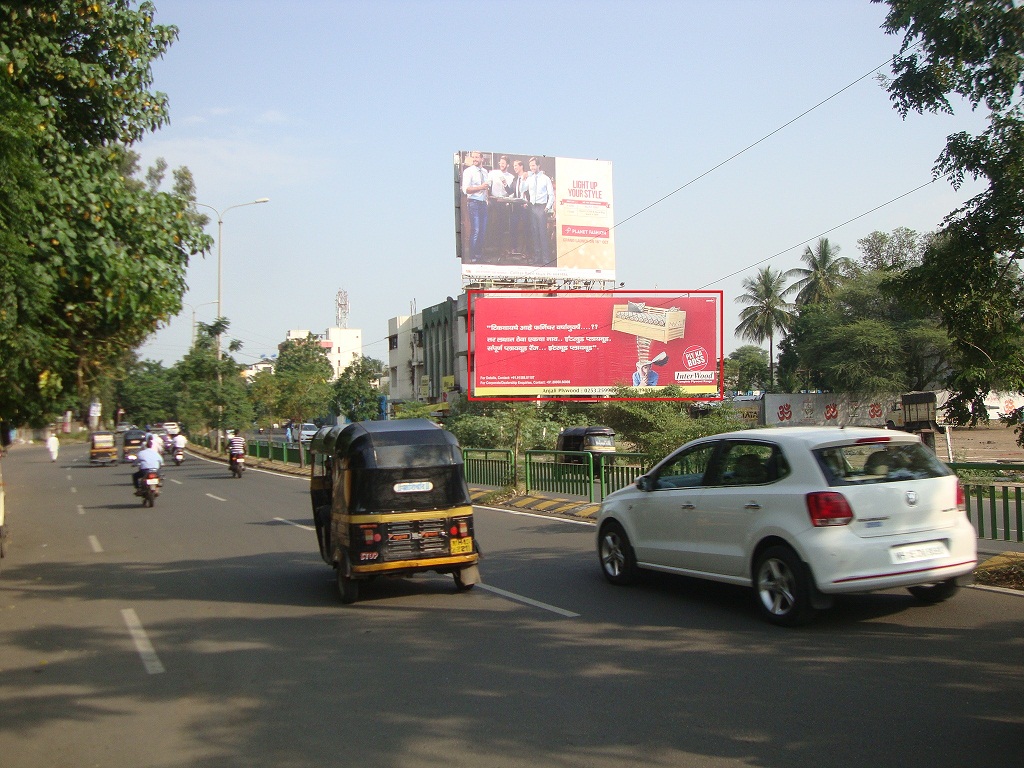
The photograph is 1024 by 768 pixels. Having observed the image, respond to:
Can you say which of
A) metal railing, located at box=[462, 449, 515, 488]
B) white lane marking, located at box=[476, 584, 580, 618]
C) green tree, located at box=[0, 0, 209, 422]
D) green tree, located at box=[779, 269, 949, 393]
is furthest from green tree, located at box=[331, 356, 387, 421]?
white lane marking, located at box=[476, 584, 580, 618]

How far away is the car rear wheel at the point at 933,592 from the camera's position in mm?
7844

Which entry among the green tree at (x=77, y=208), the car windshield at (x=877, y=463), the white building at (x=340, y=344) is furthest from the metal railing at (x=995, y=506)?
the white building at (x=340, y=344)

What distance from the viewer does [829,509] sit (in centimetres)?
710

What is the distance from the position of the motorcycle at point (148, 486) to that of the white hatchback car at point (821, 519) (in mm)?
17051

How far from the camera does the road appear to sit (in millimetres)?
4887

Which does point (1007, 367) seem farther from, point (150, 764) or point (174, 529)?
point (174, 529)

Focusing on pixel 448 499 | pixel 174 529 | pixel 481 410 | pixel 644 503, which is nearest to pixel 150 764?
pixel 448 499

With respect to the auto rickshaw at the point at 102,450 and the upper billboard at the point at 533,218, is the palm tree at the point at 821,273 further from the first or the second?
the auto rickshaw at the point at 102,450

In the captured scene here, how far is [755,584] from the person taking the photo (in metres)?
7.69

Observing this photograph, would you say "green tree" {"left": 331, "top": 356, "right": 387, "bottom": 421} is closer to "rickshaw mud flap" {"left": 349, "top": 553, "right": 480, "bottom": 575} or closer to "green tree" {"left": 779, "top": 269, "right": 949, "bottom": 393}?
"green tree" {"left": 779, "top": 269, "right": 949, "bottom": 393}

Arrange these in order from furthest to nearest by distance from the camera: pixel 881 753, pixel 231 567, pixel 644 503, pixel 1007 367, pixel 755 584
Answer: pixel 231 567 < pixel 644 503 < pixel 1007 367 < pixel 755 584 < pixel 881 753

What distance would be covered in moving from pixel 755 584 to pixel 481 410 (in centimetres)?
3696

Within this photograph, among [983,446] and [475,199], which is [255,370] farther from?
[983,446]

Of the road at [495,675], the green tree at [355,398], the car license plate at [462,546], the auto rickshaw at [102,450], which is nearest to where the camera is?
the road at [495,675]
